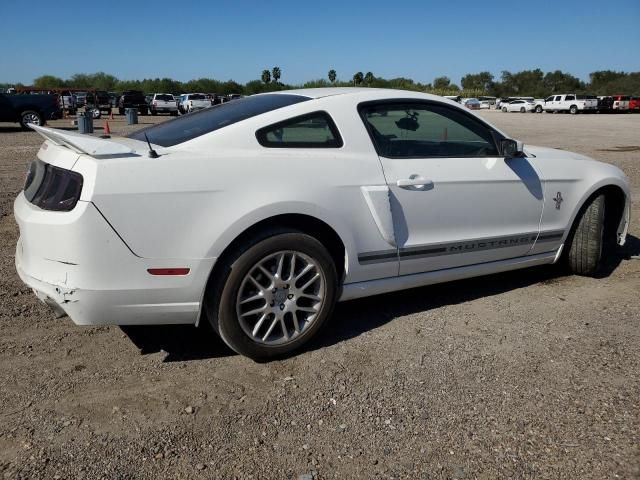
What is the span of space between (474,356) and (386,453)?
1146 mm

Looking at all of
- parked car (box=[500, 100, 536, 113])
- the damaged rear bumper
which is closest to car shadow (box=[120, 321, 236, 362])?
the damaged rear bumper

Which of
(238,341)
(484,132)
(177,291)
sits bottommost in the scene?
(238,341)

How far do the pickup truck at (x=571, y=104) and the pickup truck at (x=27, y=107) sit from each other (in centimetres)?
4480

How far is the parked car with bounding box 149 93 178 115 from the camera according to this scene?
40.6 meters

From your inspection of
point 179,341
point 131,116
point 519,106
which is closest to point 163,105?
point 131,116

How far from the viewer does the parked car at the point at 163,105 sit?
40625 mm

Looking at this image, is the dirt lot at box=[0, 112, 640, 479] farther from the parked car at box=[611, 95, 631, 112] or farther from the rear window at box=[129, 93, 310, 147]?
the parked car at box=[611, 95, 631, 112]

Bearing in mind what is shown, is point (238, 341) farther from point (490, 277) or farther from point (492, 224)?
point (490, 277)

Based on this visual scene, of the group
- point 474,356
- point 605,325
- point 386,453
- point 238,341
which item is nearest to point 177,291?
point 238,341

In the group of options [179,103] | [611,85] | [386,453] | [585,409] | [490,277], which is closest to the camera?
[386,453]

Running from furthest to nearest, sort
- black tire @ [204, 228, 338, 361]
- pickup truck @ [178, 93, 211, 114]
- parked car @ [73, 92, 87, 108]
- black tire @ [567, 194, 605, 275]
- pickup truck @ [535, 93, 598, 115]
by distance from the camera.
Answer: pickup truck @ [535, 93, 598, 115] → pickup truck @ [178, 93, 211, 114] → parked car @ [73, 92, 87, 108] → black tire @ [567, 194, 605, 275] → black tire @ [204, 228, 338, 361]

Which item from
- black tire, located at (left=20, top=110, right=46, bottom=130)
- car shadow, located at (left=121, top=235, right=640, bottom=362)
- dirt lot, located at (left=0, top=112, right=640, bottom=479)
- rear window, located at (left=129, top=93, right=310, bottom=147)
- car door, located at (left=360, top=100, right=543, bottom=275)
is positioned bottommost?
dirt lot, located at (left=0, top=112, right=640, bottom=479)

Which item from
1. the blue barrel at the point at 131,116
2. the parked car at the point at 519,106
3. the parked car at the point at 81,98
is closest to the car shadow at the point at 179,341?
the blue barrel at the point at 131,116

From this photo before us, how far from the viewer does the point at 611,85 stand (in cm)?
8619
